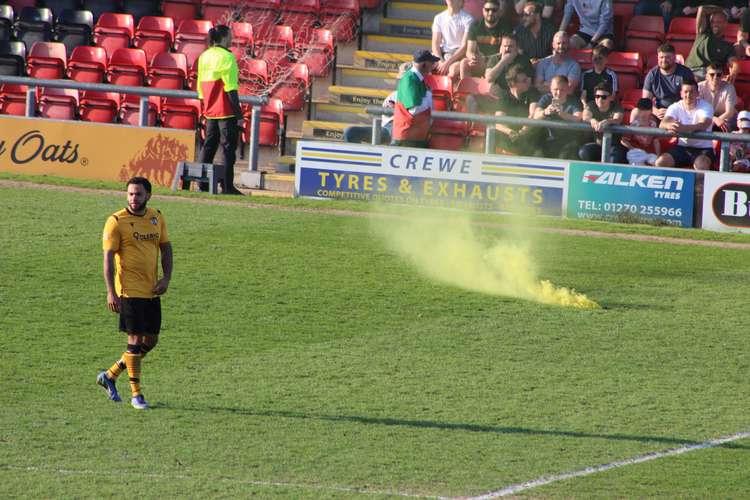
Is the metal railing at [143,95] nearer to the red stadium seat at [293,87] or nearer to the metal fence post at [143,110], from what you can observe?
the metal fence post at [143,110]

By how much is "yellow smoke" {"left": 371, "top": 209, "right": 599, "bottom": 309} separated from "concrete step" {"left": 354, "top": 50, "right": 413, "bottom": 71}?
5.18m

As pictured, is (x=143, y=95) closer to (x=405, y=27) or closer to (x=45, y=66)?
(x=45, y=66)

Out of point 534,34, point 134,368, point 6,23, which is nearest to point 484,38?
point 534,34

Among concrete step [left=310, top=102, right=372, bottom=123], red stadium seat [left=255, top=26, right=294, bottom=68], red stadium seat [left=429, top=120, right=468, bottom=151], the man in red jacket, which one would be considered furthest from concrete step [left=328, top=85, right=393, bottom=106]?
the man in red jacket

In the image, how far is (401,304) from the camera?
43.3ft

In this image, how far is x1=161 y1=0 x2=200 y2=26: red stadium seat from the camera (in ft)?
78.5

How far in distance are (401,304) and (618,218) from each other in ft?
17.7

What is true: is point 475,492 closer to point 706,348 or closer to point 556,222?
point 706,348

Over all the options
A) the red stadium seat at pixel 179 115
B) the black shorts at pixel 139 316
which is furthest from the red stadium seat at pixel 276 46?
the black shorts at pixel 139 316

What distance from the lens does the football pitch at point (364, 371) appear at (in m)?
8.35

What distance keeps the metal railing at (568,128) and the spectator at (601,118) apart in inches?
5.0

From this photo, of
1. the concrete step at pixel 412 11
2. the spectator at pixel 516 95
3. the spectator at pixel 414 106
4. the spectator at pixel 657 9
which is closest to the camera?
the spectator at pixel 414 106

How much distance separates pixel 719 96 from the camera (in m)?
18.4

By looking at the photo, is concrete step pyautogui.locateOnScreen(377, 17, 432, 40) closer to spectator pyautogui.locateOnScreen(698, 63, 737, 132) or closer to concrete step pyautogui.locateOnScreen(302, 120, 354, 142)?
concrete step pyautogui.locateOnScreen(302, 120, 354, 142)
